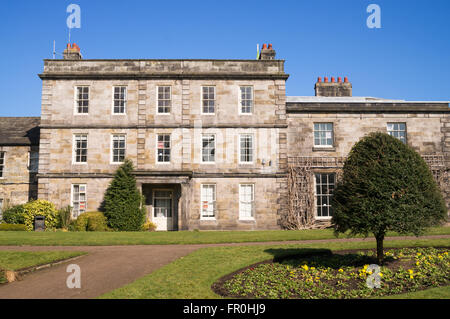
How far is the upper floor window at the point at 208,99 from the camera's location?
2298cm

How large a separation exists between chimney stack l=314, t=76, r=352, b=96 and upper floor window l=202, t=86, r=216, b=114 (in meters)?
9.00

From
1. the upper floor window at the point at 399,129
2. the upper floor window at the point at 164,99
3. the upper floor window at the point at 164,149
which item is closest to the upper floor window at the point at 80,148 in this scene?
the upper floor window at the point at 164,149

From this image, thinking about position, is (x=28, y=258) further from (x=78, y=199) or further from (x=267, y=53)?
(x=267, y=53)

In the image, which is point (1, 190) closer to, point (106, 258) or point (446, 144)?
point (106, 258)

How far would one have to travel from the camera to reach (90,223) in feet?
66.8

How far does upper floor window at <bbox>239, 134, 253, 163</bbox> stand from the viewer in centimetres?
2267

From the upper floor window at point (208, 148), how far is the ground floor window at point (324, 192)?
6.27 m

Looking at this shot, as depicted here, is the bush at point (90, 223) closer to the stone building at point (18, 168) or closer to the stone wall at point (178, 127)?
the stone wall at point (178, 127)

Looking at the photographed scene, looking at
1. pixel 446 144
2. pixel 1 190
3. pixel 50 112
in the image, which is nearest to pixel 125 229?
pixel 50 112

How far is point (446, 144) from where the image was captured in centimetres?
2394

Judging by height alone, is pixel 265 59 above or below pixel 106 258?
above

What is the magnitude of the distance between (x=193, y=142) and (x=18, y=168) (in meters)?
11.8
